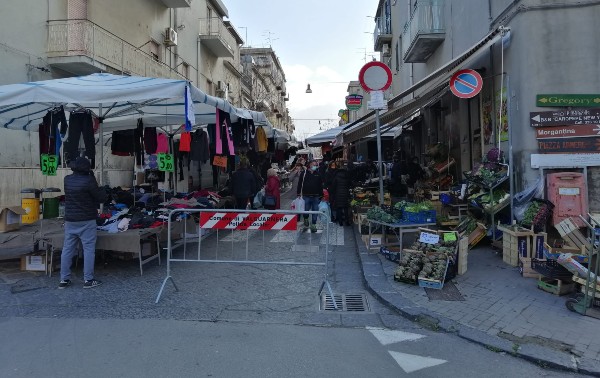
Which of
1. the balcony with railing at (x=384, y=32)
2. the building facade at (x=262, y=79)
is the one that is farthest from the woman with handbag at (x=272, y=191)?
the building facade at (x=262, y=79)

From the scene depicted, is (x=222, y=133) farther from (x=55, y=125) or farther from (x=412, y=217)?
(x=412, y=217)

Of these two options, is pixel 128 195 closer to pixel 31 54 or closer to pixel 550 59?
pixel 31 54

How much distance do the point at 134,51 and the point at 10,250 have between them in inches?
394

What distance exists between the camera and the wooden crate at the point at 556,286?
5457 millimetres

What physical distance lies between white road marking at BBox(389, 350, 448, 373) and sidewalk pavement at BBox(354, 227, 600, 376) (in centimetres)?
70

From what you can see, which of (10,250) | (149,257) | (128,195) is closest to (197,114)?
(128,195)

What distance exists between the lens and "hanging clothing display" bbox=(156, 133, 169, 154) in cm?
1038

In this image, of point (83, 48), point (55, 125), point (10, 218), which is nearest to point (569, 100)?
point (55, 125)

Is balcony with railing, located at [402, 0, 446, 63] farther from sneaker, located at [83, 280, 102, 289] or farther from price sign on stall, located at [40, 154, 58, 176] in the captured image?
sneaker, located at [83, 280, 102, 289]

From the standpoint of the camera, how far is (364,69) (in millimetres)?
7562

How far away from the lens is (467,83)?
8.16 meters

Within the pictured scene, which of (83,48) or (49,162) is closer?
(49,162)

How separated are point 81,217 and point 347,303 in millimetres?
3926

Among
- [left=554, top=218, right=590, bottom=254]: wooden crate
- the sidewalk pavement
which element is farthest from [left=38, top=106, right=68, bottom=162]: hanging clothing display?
[left=554, top=218, right=590, bottom=254]: wooden crate
